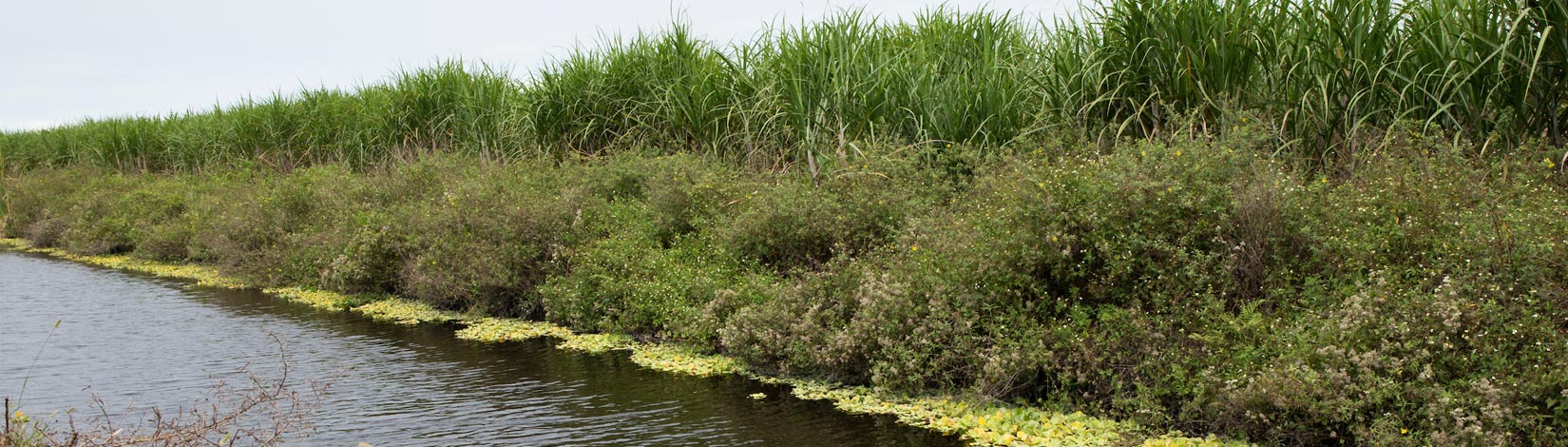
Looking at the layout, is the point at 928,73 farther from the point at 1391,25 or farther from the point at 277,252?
the point at 277,252

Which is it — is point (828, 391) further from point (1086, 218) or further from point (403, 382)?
point (403, 382)

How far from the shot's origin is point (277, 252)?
17.4 m

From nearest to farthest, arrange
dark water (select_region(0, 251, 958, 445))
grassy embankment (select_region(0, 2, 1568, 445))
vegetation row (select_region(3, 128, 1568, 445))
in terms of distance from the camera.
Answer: vegetation row (select_region(3, 128, 1568, 445))
grassy embankment (select_region(0, 2, 1568, 445))
dark water (select_region(0, 251, 958, 445))

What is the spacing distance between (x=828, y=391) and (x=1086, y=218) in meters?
2.35

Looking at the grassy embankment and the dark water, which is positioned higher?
the grassy embankment

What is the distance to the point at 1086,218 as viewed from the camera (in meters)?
7.72

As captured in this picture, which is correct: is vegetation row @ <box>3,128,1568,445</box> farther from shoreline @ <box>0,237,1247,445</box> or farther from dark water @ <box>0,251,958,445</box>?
dark water @ <box>0,251,958,445</box>

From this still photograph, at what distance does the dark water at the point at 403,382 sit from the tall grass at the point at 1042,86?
3.62 m

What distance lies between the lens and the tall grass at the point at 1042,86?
8.34m

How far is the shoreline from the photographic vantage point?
7094mm

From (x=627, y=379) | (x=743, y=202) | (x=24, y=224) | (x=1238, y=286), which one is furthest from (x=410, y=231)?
(x=24, y=224)

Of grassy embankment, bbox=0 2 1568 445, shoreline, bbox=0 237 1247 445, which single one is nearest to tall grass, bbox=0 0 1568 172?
grassy embankment, bbox=0 2 1568 445

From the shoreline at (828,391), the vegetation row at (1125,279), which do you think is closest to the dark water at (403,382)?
the shoreline at (828,391)

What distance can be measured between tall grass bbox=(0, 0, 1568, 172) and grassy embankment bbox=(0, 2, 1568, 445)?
0.04 m
